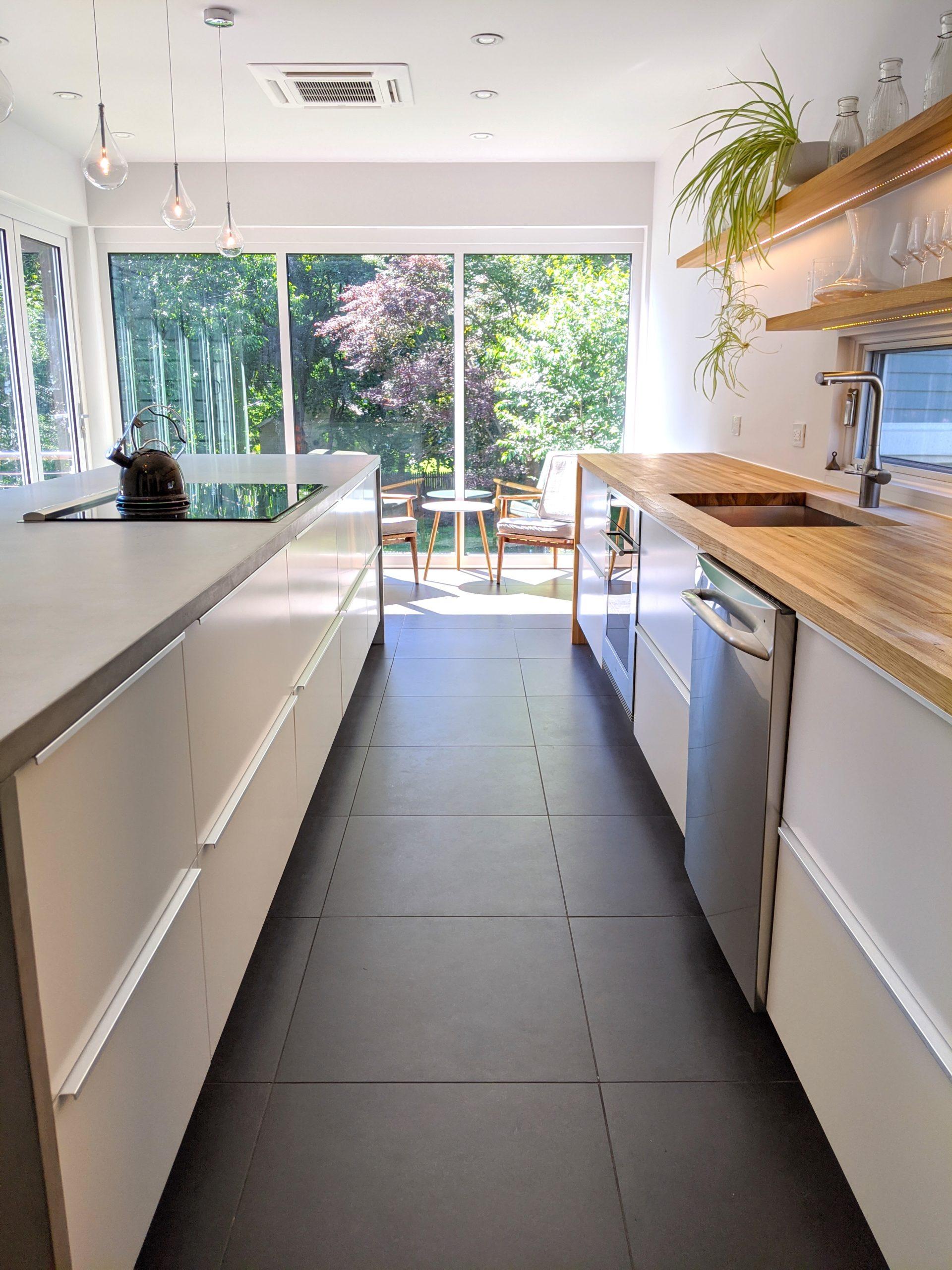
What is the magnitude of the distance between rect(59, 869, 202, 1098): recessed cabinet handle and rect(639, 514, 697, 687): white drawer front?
1.28 meters

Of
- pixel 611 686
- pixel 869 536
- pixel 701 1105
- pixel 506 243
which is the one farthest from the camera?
pixel 506 243

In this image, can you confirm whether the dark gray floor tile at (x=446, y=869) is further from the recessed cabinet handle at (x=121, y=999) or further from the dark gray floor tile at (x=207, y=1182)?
the recessed cabinet handle at (x=121, y=999)

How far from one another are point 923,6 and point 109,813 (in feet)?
9.42

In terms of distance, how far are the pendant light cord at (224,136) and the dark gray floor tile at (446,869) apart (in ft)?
9.88

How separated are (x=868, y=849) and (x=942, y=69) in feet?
6.20

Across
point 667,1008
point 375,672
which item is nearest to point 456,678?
point 375,672

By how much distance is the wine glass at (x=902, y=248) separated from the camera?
2.34 m

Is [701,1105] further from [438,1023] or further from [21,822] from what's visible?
[21,822]

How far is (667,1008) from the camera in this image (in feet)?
6.09

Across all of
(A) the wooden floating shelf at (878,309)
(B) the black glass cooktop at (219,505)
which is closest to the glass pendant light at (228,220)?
(B) the black glass cooktop at (219,505)

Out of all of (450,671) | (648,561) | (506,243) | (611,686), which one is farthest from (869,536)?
(506,243)

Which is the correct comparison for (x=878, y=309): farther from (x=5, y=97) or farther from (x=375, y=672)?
(x=375, y=672)

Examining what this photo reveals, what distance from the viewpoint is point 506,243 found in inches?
250

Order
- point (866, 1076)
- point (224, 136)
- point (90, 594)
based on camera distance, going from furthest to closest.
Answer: point (224, 136), point (90, 594), point (866, 1076)
